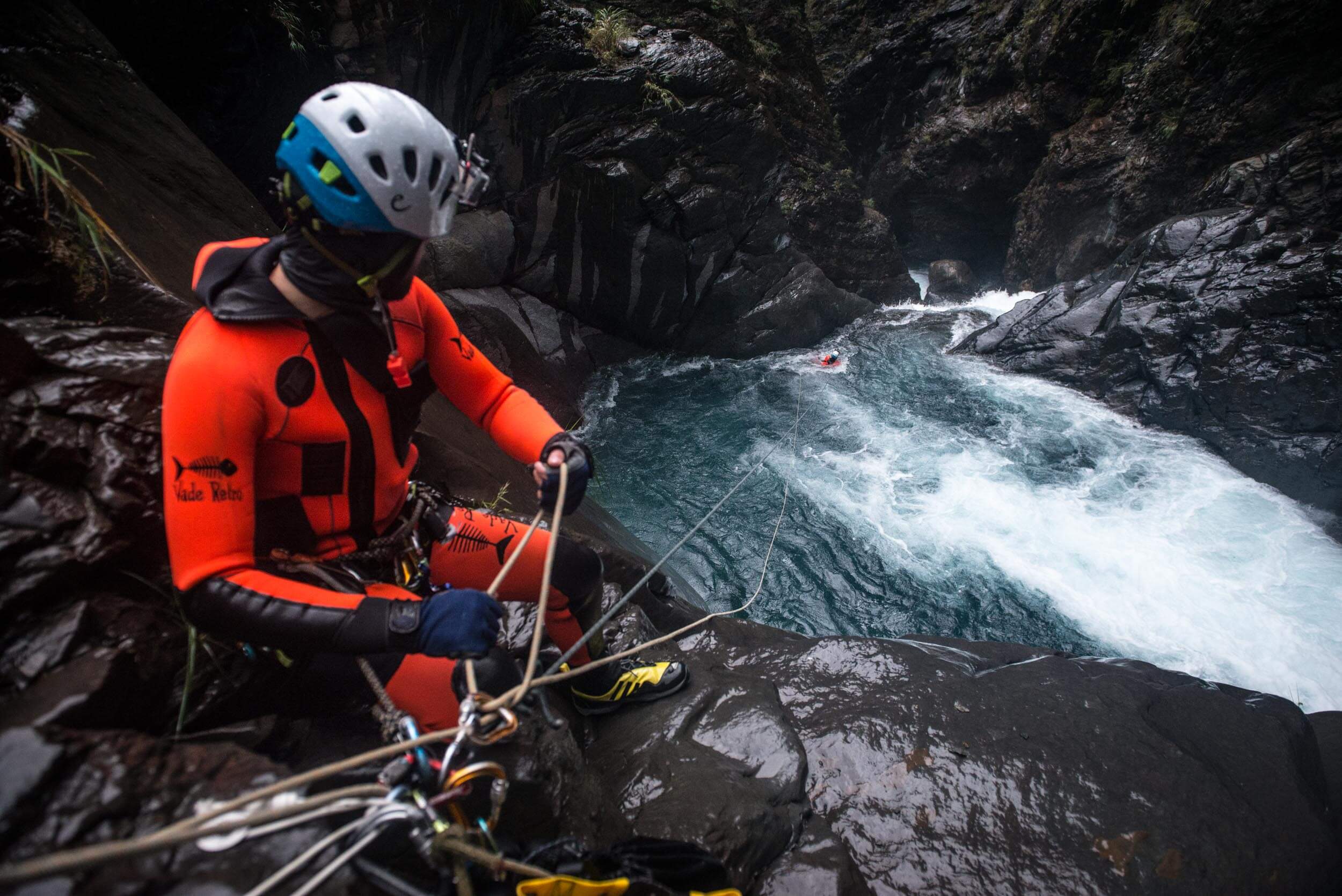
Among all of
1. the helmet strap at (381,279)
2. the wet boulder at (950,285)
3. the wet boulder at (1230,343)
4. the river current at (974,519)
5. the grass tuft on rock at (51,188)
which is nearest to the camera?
the helmet strap at (381,279)

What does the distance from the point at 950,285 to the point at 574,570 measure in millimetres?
15170

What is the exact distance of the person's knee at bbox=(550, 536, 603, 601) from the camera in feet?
7.19

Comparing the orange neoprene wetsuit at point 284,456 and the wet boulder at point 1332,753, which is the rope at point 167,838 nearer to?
the orange neoprene wetsuit at point 284,456

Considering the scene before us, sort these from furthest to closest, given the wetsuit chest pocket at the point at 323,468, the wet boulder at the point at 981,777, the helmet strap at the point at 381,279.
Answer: the wet boulder at the point at 981,777, the wetsuit chest pocket at the point at 323,468, the helmet strap at the point at 381,279

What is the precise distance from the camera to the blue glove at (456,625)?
60.2 inches

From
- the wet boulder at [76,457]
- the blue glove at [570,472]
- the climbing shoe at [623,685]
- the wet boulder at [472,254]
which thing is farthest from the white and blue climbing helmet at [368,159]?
the wet boulder at [472,254]

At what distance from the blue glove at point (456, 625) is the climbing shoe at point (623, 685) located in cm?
107

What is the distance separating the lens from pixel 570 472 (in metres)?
1.99

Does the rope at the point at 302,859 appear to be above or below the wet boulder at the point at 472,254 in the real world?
A: below

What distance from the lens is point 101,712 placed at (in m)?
1.31

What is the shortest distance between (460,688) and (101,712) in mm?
799

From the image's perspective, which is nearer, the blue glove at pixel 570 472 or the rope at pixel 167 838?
the rope at pixel 167 838

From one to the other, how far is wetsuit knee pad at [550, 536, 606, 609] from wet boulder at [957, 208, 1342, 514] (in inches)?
359

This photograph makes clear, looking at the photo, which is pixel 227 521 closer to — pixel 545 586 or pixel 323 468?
pixel 323 468
